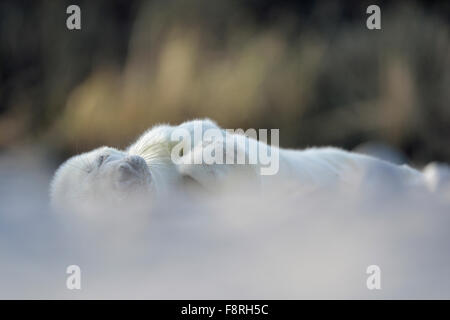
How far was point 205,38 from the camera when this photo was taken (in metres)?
2.16

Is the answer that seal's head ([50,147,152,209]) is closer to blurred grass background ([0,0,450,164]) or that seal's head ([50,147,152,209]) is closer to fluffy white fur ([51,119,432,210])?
fluffy white fur ([51,119,432,210])

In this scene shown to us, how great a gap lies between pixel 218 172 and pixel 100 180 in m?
0.18

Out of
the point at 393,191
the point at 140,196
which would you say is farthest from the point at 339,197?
the point at 140,196

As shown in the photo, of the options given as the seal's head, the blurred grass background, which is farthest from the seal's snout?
the blurred grass background

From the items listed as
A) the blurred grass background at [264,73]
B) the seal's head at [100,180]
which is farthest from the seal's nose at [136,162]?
the blurred grass background at [264,73]

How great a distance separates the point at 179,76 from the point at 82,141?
1.62 feet

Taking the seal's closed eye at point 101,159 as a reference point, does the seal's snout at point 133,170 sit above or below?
below

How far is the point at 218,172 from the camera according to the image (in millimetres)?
774

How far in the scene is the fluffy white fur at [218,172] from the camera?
0.70m

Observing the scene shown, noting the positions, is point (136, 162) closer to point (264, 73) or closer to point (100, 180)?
point (100, 180)

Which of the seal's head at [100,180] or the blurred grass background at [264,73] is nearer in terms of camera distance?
the seal's head at [100,180]

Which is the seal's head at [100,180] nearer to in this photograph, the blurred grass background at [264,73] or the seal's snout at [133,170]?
the seal's snout at [133,170]

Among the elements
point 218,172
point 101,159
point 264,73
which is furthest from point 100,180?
point 264,73

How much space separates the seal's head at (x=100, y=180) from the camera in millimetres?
657
